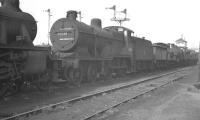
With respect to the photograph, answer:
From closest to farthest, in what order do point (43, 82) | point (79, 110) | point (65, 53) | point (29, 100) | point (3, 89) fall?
1. point (79, 110)
2. point (3, 89)
3. point (29, 100)
4. point (43, 82)
5. point (65, 53)

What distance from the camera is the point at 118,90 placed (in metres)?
13.6

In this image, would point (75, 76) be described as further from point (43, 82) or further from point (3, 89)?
point (3, 89)

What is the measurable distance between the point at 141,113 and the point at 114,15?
4050cm

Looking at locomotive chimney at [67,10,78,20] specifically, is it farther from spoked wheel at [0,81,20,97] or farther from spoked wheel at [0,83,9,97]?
spoked wheel at [0,83,9,97]

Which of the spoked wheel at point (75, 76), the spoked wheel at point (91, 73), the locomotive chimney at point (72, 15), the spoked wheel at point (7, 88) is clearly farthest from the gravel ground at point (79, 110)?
the locomotive chimney at point (72, 15)

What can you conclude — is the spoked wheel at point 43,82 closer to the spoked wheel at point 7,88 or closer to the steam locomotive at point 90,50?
the steam locomotive at point 90,50

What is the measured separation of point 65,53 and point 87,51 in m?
1.81

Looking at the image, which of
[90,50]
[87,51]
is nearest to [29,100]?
[87,51]

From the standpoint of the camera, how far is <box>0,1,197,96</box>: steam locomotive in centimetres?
1006

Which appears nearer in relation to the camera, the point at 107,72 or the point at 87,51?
the point at 87,51

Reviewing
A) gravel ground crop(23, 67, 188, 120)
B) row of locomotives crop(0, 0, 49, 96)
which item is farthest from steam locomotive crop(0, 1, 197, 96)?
gravel ground crop(23, 67, 188, 120)

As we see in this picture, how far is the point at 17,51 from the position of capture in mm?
10281

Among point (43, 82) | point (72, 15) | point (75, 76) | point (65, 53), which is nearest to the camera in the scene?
point (43, 82)

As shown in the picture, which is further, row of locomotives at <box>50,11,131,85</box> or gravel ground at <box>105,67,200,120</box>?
row of locomotives at <box>50,11,131,85</box>
